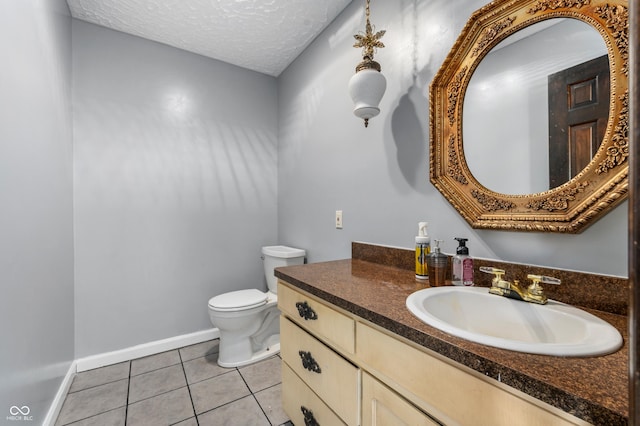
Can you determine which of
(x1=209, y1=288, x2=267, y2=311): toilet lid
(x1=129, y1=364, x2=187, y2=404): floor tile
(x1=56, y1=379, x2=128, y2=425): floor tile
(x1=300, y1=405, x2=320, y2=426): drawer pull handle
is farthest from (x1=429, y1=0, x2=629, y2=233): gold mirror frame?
(x1=56, y1=379, x2=128, y2=425): floor tile

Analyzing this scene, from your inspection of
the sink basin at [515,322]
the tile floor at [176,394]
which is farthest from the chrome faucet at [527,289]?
the tile floor at [176,394]

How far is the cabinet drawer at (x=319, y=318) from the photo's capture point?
0.93m

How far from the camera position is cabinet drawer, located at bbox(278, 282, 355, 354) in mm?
929

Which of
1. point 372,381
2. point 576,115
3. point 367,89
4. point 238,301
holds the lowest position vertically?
point 238,301

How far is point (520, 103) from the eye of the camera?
1.01 m

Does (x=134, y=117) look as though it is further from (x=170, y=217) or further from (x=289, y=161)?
(x=289, y=161)

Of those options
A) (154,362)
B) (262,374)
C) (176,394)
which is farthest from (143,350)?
(262,374)

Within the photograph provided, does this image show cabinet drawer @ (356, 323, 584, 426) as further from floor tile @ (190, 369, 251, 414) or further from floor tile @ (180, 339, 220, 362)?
floor tile @ (180, 339, 220, 362)

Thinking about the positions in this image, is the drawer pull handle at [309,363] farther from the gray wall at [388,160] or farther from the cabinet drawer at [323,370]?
the gray wall at [388,160]

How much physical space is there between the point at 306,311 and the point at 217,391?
1.05 m

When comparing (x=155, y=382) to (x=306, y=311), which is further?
(x=155, y=382)

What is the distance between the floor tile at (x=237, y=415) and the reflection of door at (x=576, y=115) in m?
1.69

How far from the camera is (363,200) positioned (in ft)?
5.53

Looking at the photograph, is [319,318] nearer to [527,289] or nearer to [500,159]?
[527,289]
